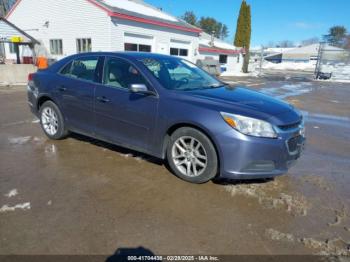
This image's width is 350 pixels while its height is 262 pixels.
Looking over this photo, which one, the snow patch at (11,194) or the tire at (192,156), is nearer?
the snow patch at (11,194)

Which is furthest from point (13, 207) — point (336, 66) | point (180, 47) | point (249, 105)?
point (336, 66)

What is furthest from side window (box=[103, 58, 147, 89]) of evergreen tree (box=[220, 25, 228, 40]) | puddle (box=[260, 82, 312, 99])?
evergreen tree (box=[220, 25, 228, 40])

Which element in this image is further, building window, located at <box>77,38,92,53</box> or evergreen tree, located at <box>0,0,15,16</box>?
evergreen tree, located at <box>0,0,15,16</box>

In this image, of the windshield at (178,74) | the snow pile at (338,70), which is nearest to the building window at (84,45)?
the windshield at (178,74)

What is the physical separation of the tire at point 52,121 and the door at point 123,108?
3.25ft

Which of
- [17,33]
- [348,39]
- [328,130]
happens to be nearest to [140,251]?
[328,130]

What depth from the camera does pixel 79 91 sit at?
4938 millimetres

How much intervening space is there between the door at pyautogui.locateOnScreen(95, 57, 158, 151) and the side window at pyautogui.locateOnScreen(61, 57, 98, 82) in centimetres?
28

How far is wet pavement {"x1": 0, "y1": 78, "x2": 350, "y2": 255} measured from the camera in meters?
2.78

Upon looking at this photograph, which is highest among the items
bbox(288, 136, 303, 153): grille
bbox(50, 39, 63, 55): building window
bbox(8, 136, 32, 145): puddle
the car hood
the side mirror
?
bbox(50, 39, 63, 55): building window

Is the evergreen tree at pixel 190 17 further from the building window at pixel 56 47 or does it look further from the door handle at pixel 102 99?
the door handle at pixel 102 99

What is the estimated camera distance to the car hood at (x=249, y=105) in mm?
3605

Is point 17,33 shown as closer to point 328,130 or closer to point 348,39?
point 328,130

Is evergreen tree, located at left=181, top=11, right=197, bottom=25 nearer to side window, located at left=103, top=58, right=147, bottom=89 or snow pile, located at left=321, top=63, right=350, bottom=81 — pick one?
snow pile, located at left=321, top=63, right=350, bottom=81
